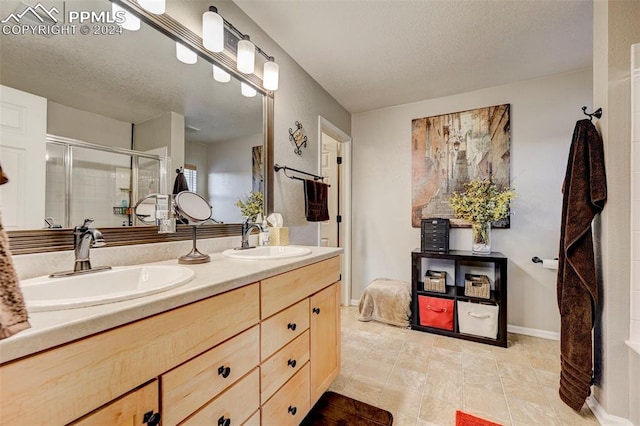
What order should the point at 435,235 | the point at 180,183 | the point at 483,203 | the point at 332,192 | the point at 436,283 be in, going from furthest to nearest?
the point at 332,192
the point at 435,235
the point at 436,283
the point at 483,203
the point at 180,183

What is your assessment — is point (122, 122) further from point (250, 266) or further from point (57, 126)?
point (250, 266)

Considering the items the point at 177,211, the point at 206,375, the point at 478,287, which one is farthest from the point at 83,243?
the point at 478,287

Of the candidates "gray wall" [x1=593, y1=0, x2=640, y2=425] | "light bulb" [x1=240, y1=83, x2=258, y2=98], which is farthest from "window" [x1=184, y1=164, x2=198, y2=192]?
"gray wall" [x1=593, y1=0, x2=640, y2=425]

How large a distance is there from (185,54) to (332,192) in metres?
2.37

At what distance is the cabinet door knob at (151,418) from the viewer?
2.17 ft

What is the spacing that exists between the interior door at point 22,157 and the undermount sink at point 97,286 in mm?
218

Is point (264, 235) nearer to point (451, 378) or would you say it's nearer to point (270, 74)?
point (270, 74)

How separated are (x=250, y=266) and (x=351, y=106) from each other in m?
2.63

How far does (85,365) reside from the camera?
0.55m

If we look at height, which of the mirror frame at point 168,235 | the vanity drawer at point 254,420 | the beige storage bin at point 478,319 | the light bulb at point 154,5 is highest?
the light bulb at point 154,5

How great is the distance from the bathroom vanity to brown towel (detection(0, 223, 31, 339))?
22 millimetres

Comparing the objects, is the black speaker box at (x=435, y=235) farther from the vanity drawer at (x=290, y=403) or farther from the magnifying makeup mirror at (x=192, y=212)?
the magnifying makeup mirror at (x=192, y=212)

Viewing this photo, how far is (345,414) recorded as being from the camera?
1522 millimetres

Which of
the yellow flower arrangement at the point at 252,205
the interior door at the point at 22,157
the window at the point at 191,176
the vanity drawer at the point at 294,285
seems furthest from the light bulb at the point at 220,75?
the vanity drawer at the point at 294,285
